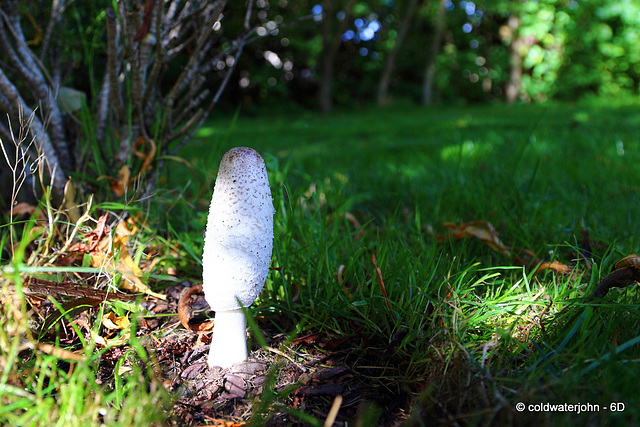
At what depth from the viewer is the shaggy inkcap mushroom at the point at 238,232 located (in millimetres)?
1295

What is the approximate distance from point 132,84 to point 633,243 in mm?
2273

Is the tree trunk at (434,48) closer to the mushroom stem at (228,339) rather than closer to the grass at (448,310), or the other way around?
the grass at (448,310)

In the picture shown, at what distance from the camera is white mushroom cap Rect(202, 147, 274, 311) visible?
1.29 m

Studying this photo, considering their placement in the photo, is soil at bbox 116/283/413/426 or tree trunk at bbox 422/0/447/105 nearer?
soil at bbox 116/283/413/426

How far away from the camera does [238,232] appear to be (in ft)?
4.31

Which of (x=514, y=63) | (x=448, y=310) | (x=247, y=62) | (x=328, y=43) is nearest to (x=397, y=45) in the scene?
(x=328, y=43)

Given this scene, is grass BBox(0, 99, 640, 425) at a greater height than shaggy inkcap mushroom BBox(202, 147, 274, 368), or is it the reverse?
shaggy inkcap mushroom BBox(202, 147, 274, 368)

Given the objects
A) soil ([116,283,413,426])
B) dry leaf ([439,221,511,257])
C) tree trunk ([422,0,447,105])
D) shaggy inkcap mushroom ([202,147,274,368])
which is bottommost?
soil ([116,283,413,426])

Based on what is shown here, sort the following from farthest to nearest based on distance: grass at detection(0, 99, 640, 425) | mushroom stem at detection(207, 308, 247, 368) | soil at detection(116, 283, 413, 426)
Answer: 1. mushroom stem at detection(207, 308, 247, 368)
2. soil at detection(116, 283, 413, 426)
3. grass at detection(0, 99, 640, 425)

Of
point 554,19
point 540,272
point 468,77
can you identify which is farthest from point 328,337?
point 468,77

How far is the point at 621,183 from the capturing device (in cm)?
303

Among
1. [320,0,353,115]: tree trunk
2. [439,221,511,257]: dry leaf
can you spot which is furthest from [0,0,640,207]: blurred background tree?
[439,221,511,257]: dry leaf

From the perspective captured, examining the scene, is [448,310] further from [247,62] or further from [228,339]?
[247,62]

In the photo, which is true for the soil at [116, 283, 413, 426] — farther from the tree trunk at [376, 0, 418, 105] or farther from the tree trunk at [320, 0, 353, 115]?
the tree trunk at [376, 0, 418, 105]
